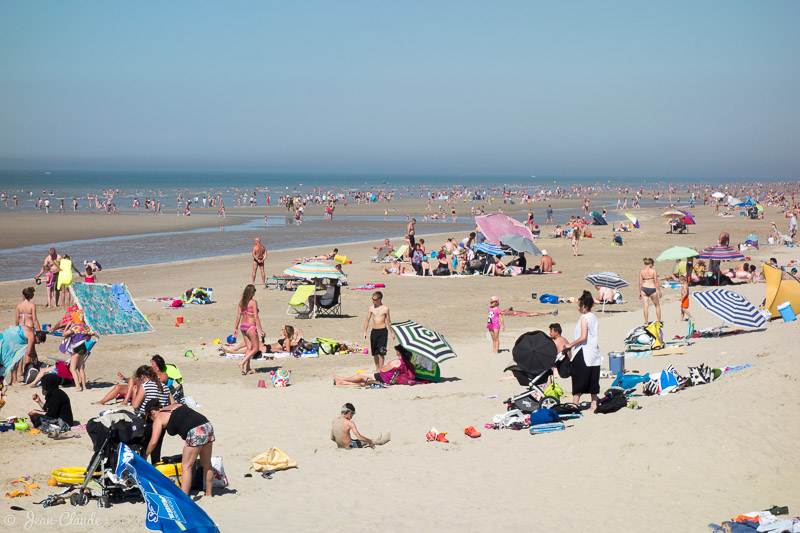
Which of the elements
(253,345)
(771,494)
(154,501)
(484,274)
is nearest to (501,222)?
(484,274)

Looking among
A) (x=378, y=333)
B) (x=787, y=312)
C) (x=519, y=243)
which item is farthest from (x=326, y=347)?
(x=519, y=243)

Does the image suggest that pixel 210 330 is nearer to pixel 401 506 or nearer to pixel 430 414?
pixel 430 414

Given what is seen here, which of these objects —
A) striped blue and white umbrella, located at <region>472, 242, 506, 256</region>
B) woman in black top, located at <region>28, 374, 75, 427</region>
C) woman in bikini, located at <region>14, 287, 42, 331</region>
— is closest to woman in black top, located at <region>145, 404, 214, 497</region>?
woman in black top, located at <region>28, 374, 75, 427</region>

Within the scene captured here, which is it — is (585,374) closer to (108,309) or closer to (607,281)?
(607,281)

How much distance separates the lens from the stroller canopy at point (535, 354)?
10.3 m

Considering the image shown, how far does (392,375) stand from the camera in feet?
39.7

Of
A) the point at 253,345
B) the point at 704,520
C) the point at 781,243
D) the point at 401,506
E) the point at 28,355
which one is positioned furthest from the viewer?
the point at 781,243

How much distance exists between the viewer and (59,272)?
1872 cm

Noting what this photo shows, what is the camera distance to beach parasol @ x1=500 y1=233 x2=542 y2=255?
23969 mm

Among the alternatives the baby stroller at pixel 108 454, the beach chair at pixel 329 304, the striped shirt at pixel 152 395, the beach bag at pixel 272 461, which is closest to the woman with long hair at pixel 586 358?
the beach bag at pixel 272 461

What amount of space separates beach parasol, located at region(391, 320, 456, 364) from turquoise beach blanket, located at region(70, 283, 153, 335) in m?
5.32

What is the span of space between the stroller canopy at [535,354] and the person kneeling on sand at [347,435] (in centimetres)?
225

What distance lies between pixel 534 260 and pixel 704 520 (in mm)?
22299

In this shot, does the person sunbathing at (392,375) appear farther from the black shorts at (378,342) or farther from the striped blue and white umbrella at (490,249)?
the striped blue and white umbrella at (490,249)
